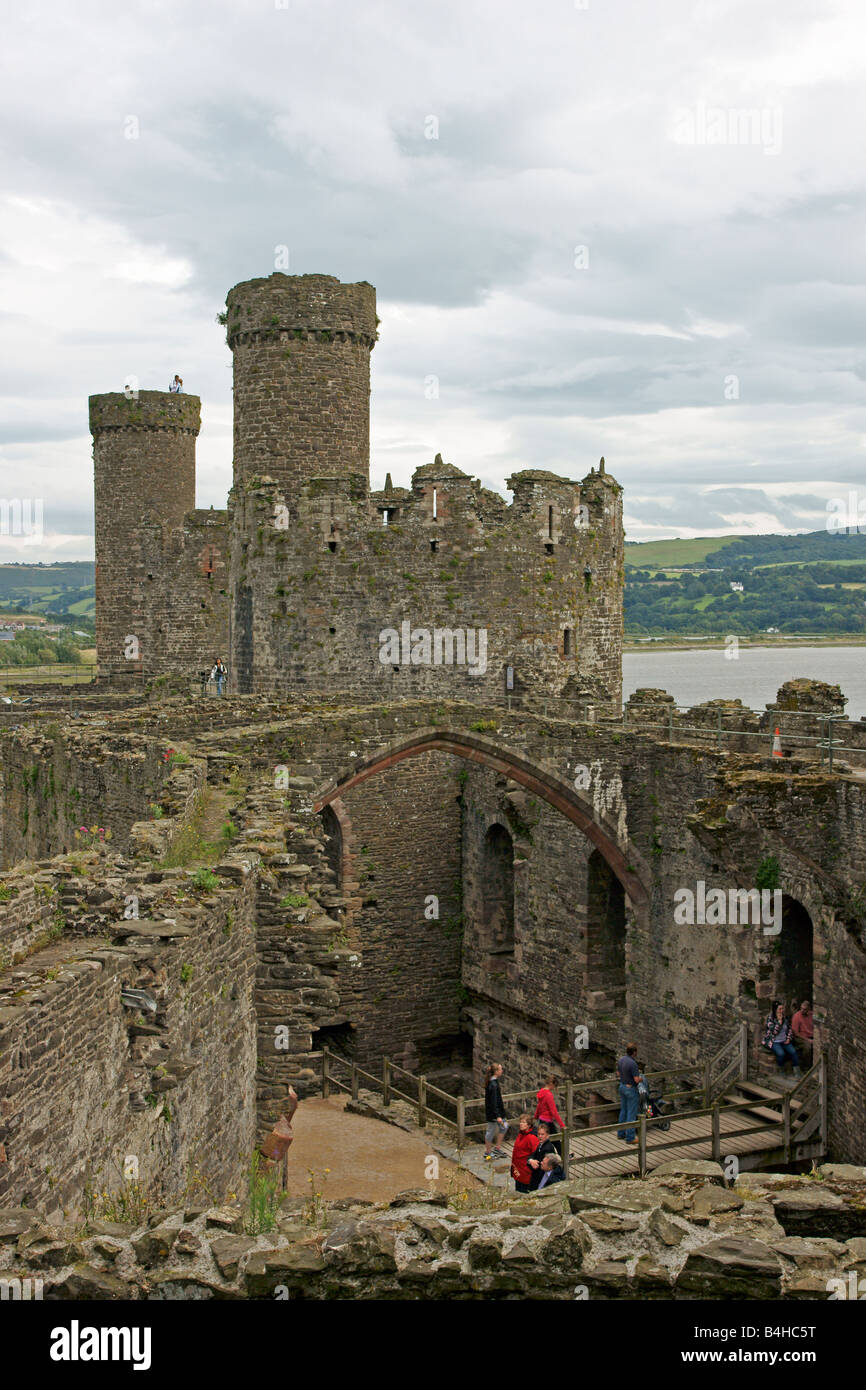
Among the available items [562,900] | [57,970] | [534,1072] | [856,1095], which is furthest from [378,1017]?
[57,970]

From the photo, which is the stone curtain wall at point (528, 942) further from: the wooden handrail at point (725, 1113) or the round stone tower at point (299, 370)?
the round stone tower at point (299, 370)

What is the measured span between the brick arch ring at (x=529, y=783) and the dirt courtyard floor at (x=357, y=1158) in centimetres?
444

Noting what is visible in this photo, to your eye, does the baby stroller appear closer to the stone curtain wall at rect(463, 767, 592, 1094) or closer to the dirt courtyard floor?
the dirt courtyard floor

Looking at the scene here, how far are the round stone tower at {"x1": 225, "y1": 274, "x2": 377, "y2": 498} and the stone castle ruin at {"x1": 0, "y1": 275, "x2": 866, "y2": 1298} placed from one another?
0.06m

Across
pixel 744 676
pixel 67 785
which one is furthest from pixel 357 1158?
pixel 744 676

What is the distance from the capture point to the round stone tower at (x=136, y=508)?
3844cm

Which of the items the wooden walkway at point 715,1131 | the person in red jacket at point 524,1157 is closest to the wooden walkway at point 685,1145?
the wooden walkway at point 715,1131

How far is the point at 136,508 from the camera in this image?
3922cm

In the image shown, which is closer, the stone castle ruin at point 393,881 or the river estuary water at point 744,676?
the stone castle ruin at point 393,881

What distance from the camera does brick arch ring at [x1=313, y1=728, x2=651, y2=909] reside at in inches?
760

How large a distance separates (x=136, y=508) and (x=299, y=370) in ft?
50.9

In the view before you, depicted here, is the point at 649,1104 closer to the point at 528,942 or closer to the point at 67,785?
the point at 528,942

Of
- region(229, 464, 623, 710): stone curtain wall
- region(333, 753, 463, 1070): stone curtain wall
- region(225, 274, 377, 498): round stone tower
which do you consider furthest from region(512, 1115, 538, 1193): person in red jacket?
region(225, 274, 377, 498): round stone tower

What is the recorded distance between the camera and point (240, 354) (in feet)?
83.5
